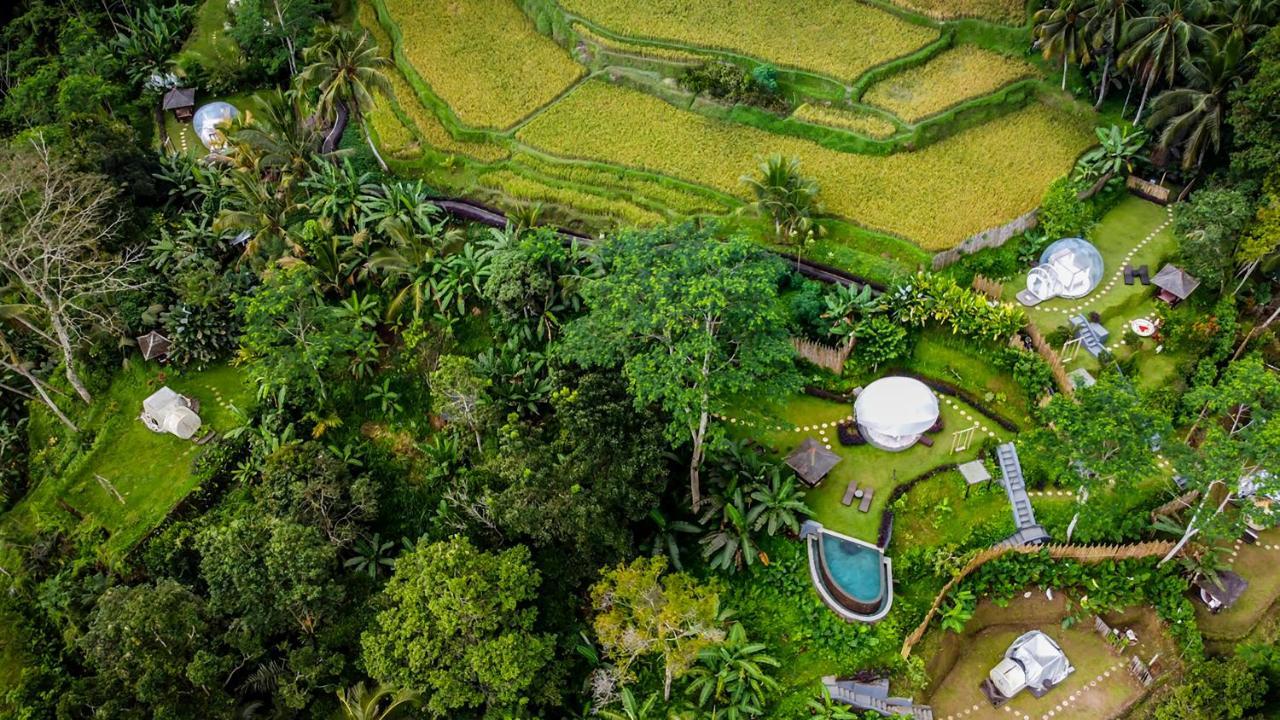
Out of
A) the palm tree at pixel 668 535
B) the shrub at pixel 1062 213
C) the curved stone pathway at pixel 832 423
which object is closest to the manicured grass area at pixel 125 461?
the palm tree at pixel 668 535

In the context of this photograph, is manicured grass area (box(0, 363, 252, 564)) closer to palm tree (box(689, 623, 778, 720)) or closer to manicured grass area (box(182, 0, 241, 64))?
manicured grass area (box(182, 0, 241, 64))

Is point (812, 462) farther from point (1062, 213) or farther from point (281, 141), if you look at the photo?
point (281, 141)

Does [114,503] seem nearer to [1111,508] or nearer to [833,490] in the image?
[833,490]

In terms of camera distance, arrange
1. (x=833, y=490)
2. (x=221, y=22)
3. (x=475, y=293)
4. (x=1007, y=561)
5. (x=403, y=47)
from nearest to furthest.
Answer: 1. (x=1007, y=561)
2. (x=833, y=490)
3. (x=475, y=293)
4. (x=403, y=47)
5. (x=221, y=22)

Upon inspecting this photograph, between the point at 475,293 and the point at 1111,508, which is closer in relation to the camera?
the point at 1111,508

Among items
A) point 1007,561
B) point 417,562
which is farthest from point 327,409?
point 1007,561

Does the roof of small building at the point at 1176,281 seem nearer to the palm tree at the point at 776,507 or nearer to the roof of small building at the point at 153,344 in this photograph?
the palm tree at the point at 776,507

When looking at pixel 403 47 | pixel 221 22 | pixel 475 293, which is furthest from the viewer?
pixel 221 22

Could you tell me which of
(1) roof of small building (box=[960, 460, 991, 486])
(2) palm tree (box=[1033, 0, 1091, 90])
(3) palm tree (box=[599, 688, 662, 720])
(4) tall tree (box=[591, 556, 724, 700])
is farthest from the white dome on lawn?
(2) palm tree (box=[1033, 0, 1091, 90])
